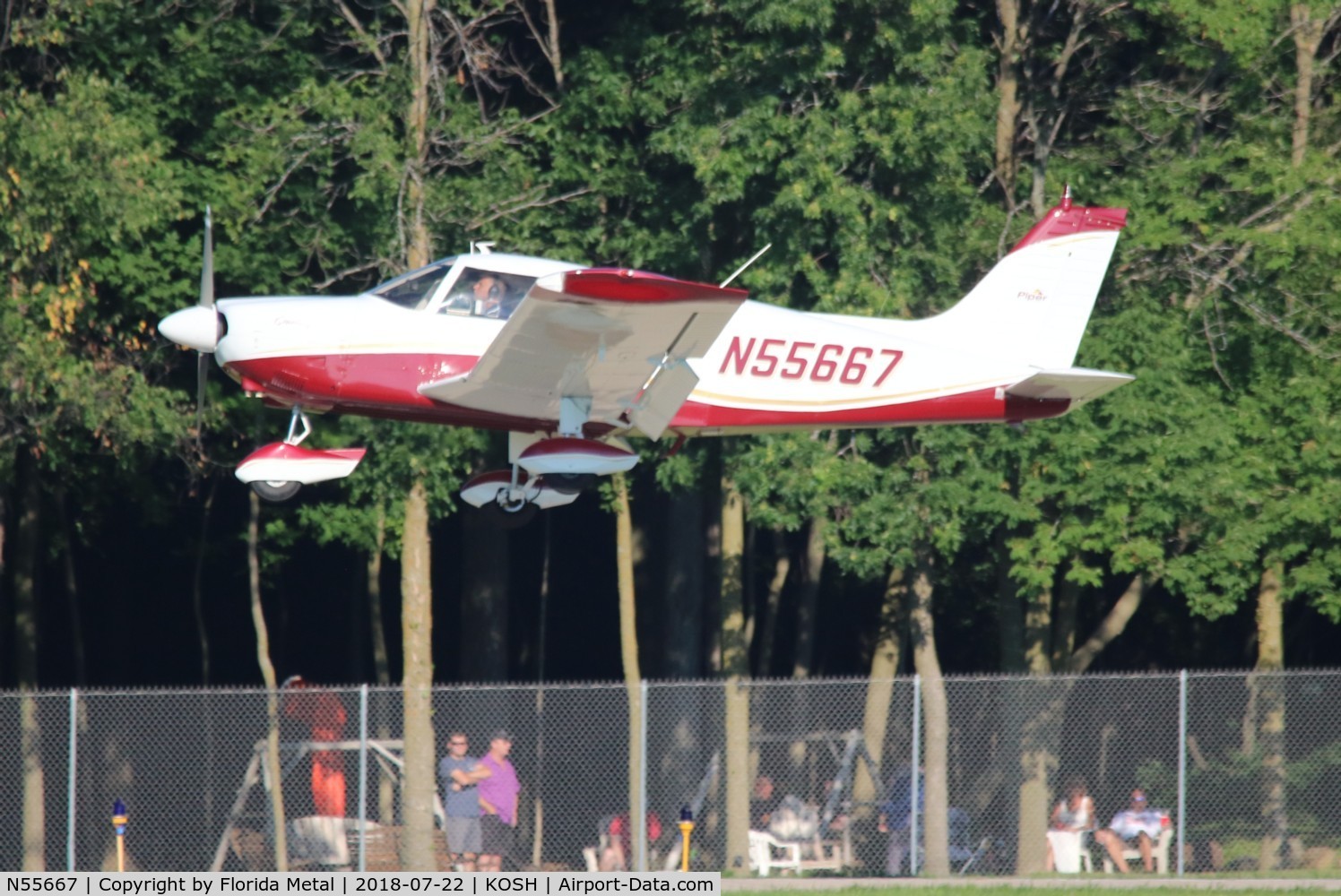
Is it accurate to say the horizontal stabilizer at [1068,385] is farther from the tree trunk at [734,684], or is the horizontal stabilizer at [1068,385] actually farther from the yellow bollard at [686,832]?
the yellow bollard at [686,832]

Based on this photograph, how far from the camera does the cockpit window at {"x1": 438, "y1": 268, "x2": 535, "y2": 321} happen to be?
1395 centimetres

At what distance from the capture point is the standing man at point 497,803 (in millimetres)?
15328

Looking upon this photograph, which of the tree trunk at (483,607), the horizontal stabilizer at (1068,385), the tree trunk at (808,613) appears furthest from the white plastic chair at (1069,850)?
the tree trunk at (483,607)

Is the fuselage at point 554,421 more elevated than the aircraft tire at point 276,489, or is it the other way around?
the fuselage at point 554,421

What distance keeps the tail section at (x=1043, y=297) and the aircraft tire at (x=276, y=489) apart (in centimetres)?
552

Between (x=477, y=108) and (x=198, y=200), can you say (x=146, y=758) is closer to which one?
(x=198, y=200)

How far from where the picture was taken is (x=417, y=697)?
56.2 ft

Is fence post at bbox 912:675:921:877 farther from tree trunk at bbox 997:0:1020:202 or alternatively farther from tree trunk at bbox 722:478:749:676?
tree trunk at bbox 997:0:1020:202

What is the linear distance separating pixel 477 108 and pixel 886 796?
28.0ft

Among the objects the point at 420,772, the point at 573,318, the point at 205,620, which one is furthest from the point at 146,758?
the point at 205,620

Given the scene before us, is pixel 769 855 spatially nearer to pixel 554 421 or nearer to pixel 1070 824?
pixel 1070 824

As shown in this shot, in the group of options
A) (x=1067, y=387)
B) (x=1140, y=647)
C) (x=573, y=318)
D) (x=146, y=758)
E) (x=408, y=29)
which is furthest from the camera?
(x=1140, y=647)

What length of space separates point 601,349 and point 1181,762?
20.2ft

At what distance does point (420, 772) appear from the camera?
56.7ft
